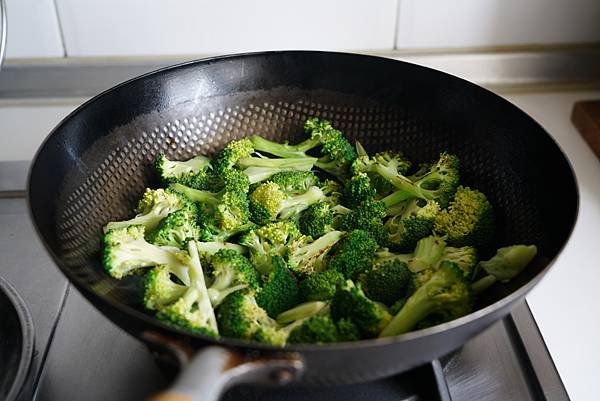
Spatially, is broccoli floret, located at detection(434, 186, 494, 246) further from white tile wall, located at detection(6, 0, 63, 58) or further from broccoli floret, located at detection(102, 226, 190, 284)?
white tile wall, located at detection(6, 0, 63, 58)

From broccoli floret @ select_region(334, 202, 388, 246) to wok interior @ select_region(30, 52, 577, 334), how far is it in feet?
0.54

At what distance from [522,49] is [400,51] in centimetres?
27

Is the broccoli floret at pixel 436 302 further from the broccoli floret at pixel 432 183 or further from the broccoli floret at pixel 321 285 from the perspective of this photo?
the broccoli floret at pixel 432 183

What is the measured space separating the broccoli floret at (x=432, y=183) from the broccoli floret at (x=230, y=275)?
10.8 inches

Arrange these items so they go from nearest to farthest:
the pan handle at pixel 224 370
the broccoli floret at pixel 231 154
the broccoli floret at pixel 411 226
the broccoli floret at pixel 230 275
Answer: the pan handle at pixel 224 370 < the broccoli floret at pixel 230 275 < the broccoli floret at pixel 411 226 < the broccoli floret at pixel 231 154

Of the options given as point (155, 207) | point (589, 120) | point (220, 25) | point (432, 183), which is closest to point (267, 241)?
point (155, 207)

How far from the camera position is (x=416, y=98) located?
1.07 metres

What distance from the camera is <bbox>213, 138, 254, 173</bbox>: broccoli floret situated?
1039mm

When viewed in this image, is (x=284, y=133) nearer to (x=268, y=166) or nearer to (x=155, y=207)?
(x=268, y=166)

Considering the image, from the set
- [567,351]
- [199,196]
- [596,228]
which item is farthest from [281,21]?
[567,351]

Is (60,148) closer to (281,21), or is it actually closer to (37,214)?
(37,214)

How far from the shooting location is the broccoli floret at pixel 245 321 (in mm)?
721

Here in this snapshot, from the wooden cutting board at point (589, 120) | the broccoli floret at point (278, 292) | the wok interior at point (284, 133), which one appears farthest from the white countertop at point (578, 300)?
the broccoli floret at point (278, 292)

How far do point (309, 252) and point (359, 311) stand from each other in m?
0.20
